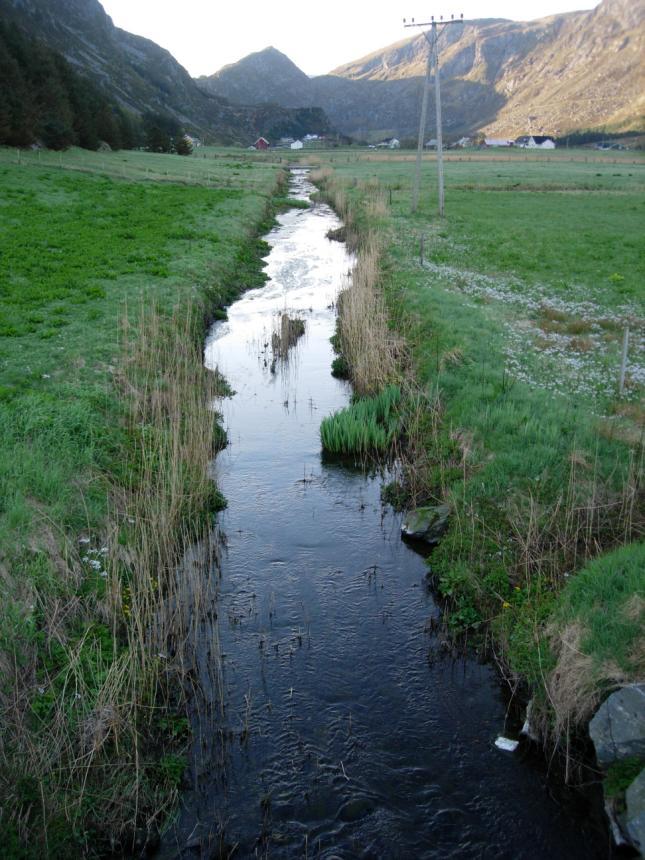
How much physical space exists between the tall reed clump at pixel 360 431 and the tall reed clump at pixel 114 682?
372 centimetres

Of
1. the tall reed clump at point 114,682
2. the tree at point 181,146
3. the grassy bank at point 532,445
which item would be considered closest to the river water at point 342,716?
the tall reed clump at point 114,682

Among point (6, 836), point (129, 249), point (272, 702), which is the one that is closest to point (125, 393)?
point (272, 702)

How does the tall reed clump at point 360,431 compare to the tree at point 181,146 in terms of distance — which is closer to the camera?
the tall reed clump at point 360,431

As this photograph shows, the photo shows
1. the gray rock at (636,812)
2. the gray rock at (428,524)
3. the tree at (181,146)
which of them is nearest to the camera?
the gray rock at (636,812)

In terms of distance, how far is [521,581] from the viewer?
32.8ft

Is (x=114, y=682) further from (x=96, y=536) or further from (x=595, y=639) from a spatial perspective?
(x=595, y=639)

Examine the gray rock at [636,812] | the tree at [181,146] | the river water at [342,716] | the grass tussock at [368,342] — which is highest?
the tree at [181,146]

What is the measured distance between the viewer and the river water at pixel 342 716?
269 inches

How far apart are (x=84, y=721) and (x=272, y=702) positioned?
2321 millimetres

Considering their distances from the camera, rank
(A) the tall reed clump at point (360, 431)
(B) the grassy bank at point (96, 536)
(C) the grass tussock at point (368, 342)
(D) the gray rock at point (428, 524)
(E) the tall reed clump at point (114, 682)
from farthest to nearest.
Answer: (C) the grass tussock at point (368, 342) < (A) the tall reed clump at point (360, 431) < (D) the gray rock at point (428, 524) < (B) the grassy bank at point (96, 536) < (E) the tall reed clump at point (114, 682)

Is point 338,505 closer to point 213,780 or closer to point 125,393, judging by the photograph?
point 125,393

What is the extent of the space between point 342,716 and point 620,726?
3.09 m

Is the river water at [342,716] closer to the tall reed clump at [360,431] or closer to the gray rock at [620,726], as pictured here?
the gray rock at [620,726]

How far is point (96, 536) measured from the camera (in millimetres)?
10312
